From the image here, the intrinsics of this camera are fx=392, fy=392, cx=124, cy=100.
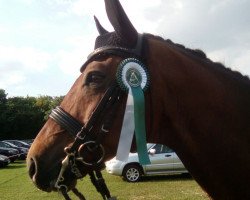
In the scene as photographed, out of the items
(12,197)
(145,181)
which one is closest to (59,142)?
(12,197)

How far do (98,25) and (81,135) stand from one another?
95 centimetres

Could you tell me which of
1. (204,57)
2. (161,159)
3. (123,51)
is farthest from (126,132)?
(161,159)

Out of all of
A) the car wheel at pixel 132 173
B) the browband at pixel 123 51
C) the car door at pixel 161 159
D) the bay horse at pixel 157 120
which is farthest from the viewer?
the car wheel at pixel 132 173

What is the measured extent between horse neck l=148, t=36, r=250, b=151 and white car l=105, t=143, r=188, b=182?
49.7 feet

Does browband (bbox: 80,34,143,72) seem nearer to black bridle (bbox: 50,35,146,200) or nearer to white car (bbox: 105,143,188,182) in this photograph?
black bridle (bbox: 50,35,146,200)

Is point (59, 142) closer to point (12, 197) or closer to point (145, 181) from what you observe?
point (12, 197)

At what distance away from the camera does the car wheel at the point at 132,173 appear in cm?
1807

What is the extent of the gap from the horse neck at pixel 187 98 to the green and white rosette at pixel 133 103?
0.21 feet

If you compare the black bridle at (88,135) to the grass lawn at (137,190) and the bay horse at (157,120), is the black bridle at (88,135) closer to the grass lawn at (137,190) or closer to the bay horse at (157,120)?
the bay horse at (157,120)

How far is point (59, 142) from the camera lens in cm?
264

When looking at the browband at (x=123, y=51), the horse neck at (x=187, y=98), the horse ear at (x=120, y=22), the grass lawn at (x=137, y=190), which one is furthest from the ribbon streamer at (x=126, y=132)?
the grass lawn at (x=137, y=190)

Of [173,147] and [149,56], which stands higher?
[149,56]

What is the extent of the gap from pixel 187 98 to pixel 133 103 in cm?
37

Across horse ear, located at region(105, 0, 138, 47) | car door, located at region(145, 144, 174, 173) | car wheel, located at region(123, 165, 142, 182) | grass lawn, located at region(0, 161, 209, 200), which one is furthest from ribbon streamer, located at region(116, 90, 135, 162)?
car wheel, located at region(123, 165, 142, 182)
